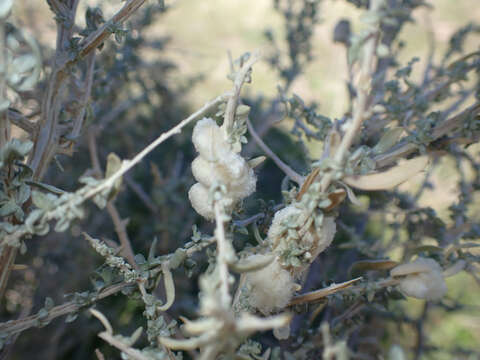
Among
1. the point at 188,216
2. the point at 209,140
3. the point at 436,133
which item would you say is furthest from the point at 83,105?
the point at 188,216

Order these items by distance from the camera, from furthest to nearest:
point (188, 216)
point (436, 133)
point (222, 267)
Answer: point (188, 216)
point (436, 133)
point (222, 267)

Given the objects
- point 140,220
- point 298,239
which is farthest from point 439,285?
point 140,220

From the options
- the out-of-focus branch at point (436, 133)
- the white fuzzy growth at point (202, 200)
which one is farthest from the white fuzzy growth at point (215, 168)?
the out-of-focus branch at point (436, 133)

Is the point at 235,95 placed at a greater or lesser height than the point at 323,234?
greater

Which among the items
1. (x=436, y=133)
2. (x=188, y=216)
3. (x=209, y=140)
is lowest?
(x=188, y=216)

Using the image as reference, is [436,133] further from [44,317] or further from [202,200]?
[44,317]

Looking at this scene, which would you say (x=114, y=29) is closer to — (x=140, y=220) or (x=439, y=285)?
(x=439, y=285)

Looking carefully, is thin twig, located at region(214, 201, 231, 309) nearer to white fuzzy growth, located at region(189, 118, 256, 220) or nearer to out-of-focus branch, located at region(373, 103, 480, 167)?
white fuzzy growth, located at region(189, 118, 256, 220)
